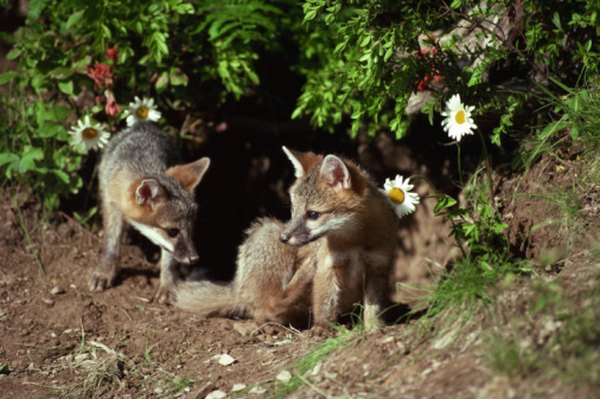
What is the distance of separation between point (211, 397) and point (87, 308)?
2.40 m

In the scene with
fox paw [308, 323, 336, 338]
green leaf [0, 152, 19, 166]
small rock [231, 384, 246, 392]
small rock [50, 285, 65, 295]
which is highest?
green leaf [0, 152, 19, 166]

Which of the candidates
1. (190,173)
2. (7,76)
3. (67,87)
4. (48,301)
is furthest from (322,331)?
(7,76)

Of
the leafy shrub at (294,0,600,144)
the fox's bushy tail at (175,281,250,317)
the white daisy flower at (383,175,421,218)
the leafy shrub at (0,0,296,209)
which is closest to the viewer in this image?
the leafy shrub at (294,0,600,144)

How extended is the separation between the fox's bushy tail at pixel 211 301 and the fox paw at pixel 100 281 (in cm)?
78

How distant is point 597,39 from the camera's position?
6.14 m

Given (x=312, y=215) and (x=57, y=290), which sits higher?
(x=312, y=215)

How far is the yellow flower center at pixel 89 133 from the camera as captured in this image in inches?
305

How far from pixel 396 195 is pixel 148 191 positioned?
253 centimetres

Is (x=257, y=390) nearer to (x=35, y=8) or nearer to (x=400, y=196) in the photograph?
(x=400, y=196)

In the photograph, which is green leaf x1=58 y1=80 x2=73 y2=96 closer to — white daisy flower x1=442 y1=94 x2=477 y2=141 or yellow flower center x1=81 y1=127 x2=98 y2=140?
yellow flower center x1=81 y1=127 x2=98 y2=140

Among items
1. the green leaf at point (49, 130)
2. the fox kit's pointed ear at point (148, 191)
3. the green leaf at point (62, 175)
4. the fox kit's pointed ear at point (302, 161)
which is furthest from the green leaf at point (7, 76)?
the fox kit's pointed ear at point (302, 161)

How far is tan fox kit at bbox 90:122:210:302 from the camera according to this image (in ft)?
24.0

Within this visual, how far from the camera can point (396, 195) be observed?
6.22m

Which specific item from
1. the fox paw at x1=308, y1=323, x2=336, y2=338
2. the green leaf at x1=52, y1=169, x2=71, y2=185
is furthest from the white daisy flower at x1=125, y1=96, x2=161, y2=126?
the fox paw at x1=308, y1=323, x2=336, y2=338
